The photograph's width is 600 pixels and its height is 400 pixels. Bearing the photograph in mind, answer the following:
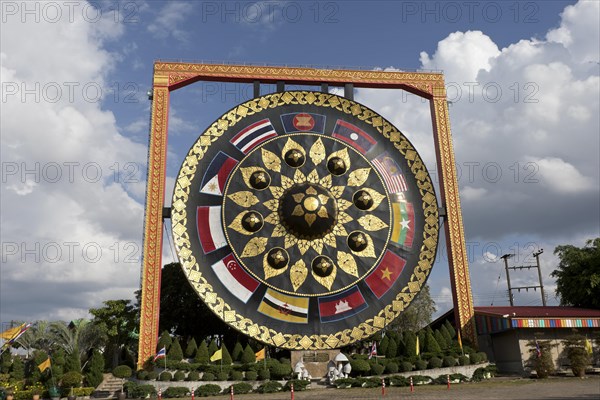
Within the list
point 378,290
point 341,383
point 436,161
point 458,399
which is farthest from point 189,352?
point 436,161

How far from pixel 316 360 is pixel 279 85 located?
1918 cm

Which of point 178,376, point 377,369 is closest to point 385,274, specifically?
point 377,369

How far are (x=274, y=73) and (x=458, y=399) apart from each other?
84.4 ft

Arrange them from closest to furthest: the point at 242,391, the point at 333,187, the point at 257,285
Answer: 1. the point at 242,391
2. the point at 257,285
3. the point at 333,187

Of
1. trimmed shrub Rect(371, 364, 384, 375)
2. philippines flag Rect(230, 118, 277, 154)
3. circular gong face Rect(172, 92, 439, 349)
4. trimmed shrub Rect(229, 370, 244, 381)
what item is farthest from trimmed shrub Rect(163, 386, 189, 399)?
philippines flag Rect(230, 118, 277, 154)

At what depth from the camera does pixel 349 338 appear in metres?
33.1

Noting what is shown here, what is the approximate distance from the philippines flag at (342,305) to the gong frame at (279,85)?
742cm

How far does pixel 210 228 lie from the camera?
33.7 metres

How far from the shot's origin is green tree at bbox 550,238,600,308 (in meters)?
39.9

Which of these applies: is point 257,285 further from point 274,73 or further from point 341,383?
point 274,73

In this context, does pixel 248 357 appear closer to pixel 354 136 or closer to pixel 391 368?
pixel 391 368

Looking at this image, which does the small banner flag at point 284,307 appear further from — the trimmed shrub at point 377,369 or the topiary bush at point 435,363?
the topiary bush at point 435,363

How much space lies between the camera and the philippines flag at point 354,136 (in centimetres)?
3712

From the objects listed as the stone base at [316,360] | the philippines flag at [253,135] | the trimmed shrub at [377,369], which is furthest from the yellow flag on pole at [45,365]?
the trimmed shrub at [377,369]
